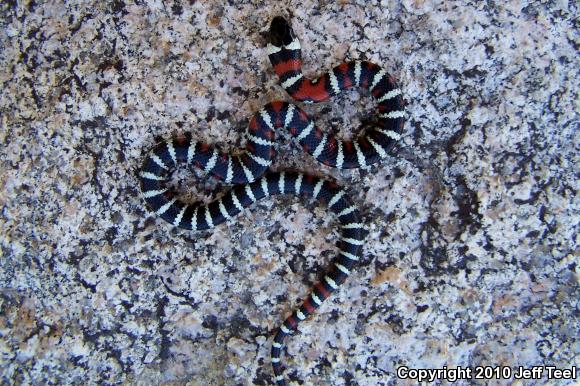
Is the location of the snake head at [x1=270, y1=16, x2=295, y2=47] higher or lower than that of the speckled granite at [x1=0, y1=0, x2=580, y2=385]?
higher

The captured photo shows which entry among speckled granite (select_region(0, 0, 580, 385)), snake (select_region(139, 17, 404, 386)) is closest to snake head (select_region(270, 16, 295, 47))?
snake (select_region(139, 17, 404, 386))

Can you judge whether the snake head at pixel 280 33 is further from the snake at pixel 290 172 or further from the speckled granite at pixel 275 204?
the speckled granite at pixel 275 204

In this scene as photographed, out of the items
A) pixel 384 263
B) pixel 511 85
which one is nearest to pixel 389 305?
pixel 384 263

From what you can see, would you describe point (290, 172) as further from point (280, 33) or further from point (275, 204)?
point (280, 33)

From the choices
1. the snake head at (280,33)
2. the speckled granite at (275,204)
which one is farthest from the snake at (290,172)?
the speckled granite at (275,204)

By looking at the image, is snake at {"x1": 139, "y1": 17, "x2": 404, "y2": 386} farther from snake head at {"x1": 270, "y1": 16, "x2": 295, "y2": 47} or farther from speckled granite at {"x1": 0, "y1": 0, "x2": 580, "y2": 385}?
speckled granite at {"x1": 0, "y1": 0, "x2": 580, "y2": 385}

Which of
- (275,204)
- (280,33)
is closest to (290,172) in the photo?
(275,204)
